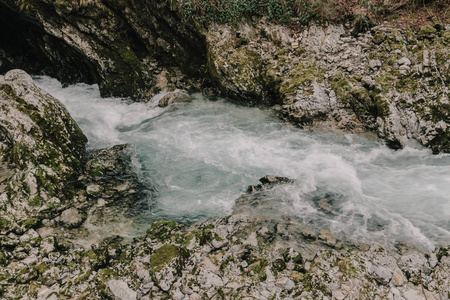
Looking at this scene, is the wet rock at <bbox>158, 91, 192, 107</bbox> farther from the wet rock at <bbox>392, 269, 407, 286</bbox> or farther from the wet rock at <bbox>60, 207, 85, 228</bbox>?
the wet rock at <bbox>392, 269, 407, 286</bbox>

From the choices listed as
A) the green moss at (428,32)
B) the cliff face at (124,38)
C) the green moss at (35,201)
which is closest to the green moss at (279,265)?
the green moss at (35,201)

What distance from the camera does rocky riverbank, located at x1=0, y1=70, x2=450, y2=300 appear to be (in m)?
3.82

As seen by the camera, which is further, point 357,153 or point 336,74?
point 336,74

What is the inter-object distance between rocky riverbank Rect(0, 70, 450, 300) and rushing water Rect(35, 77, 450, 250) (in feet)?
1.23

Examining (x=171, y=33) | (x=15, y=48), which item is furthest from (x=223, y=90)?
(x=15, y=48)

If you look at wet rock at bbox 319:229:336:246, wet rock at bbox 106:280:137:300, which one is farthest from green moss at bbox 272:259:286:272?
wet rock at bbox 106:280:137:300

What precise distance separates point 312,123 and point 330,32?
3427 mm

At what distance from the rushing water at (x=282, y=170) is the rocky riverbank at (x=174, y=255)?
0.38 meters

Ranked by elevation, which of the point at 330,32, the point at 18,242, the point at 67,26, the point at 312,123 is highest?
the point at 67,26

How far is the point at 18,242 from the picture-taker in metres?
4.65

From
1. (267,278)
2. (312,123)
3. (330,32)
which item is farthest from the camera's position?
(330,32)

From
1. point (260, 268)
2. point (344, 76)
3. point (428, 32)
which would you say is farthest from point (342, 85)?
point (260, 268)

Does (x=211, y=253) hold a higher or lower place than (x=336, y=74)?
lower

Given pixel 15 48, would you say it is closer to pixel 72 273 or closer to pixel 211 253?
pixel 72 273
